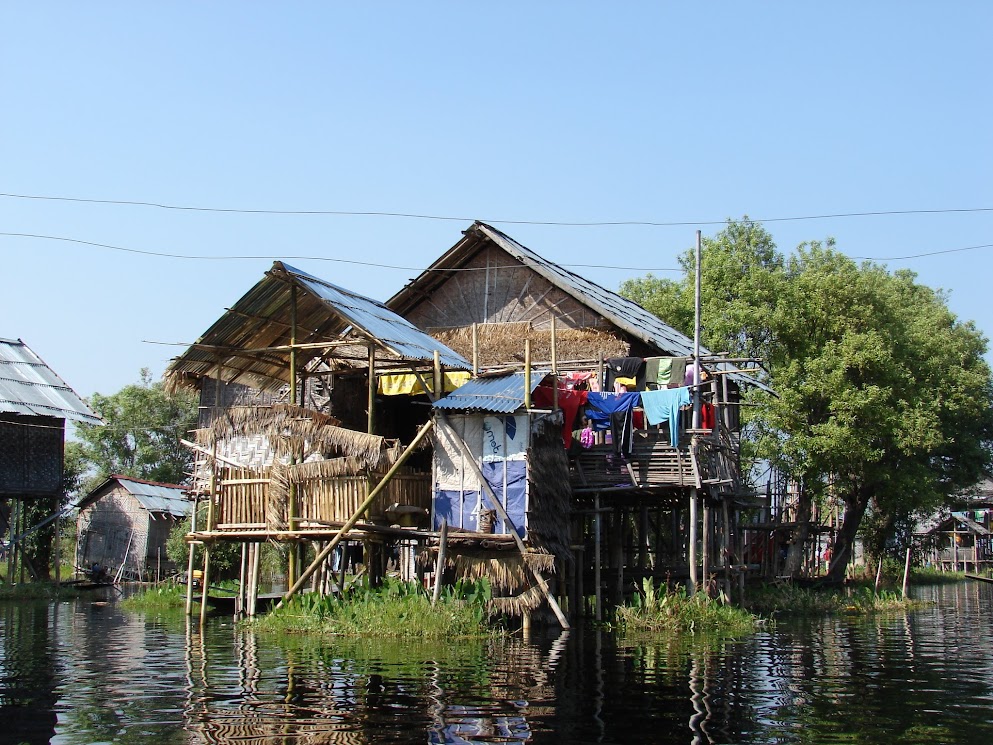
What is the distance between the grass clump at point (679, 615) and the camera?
1797 centimetres

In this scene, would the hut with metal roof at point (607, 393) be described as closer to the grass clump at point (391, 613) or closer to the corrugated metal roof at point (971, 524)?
the grass clump at point (391, 613)

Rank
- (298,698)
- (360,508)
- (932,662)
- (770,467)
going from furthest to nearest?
(770,467), (360,508), (932,662), (298,698)

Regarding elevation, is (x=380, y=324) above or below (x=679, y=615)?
above

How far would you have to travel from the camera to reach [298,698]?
10.5 m

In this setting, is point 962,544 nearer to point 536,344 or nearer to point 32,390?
point 536,344

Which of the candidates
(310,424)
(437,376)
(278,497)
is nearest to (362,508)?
(310,424)

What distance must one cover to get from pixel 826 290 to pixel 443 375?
13039mm

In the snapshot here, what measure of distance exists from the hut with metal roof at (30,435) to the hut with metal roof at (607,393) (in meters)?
10.0

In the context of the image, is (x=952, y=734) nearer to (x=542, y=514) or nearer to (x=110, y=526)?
(x=542, y=514)

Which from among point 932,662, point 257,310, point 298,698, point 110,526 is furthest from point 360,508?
point 110,526

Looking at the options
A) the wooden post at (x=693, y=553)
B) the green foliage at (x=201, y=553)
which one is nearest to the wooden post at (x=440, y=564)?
the wooden post at (x=693, y=553)

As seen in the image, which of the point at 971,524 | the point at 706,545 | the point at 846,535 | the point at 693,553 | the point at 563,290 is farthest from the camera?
the point at 971,524

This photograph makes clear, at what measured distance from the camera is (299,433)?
58.8ft

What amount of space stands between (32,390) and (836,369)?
20538mm
